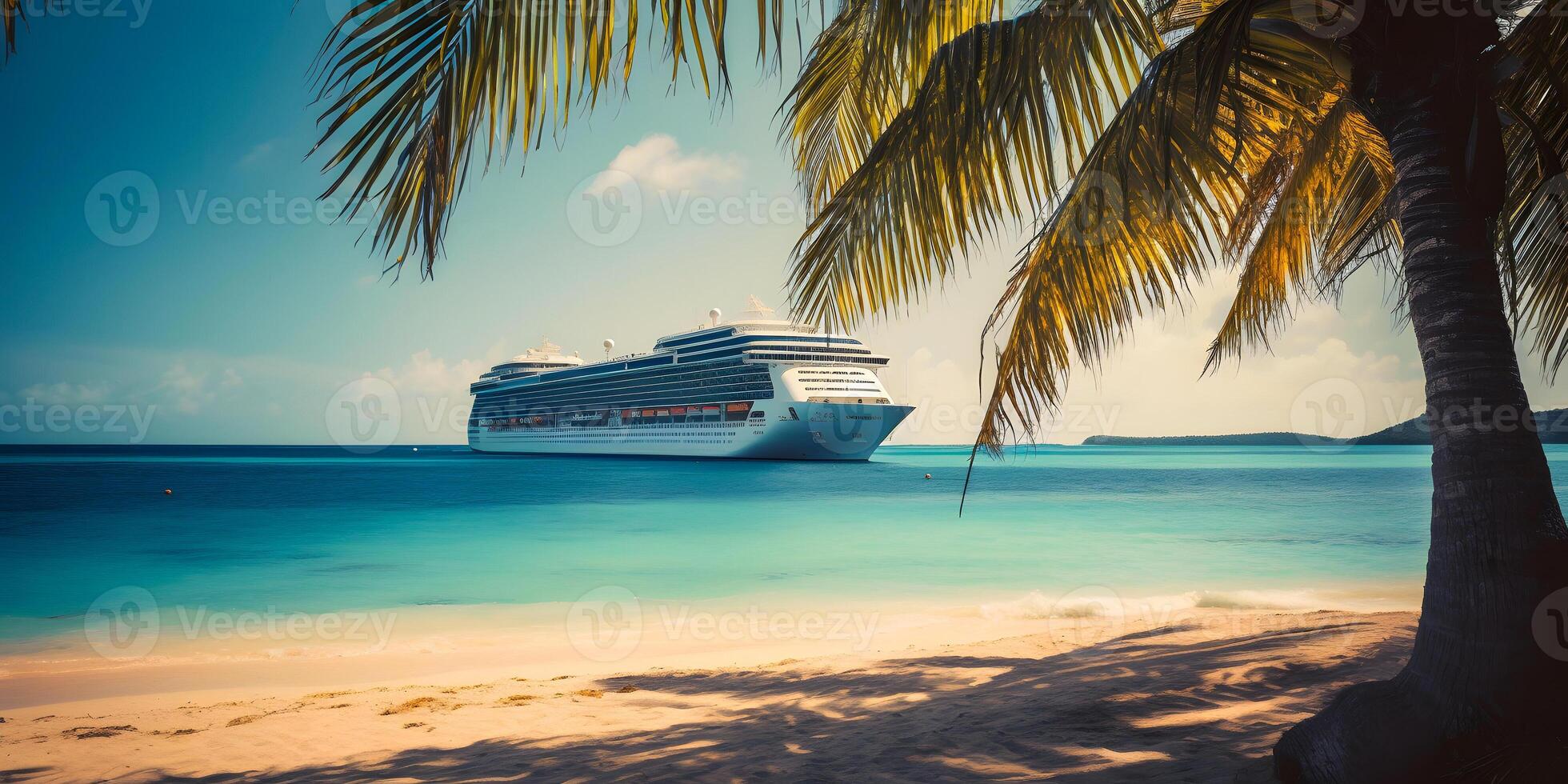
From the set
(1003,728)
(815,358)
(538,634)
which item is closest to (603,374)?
(815,358)

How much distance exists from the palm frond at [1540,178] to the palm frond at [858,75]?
56.3 inches

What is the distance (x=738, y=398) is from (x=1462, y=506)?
32379 mm

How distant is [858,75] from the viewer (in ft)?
10.1

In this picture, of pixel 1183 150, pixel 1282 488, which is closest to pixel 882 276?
pixel 1183 150

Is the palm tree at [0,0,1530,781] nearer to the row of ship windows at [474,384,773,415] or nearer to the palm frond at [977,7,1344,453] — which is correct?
the palm frond at [977,7,1344,453]

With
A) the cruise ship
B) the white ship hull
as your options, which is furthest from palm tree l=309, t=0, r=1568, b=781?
the white ship hull

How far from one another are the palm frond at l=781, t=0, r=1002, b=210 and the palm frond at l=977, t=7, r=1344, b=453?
66cm

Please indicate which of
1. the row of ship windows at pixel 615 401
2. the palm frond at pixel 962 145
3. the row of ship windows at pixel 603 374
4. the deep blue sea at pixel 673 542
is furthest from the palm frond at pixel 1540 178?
the row of ship windows at pixel 603 374

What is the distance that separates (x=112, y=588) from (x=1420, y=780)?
43.1 ft

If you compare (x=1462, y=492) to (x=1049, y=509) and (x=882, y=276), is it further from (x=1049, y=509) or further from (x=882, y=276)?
(x=1049, y=509)

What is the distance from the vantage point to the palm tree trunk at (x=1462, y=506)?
1567 mm

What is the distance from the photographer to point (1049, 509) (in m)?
20.9

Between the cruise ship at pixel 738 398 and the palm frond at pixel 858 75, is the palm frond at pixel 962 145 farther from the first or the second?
the cruise ship at pixel 738 398

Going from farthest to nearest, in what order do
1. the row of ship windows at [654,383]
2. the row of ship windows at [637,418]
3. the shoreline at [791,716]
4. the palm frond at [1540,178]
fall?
1. the row of ship windows at [637,418]
2. the row of ship windows at [654,383]
3. the shoreline at [791,716]
4. the palm frond at [1540,178]
